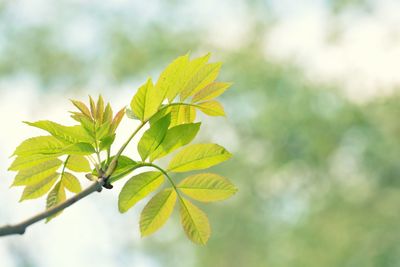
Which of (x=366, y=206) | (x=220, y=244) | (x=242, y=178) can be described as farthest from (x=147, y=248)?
(x=366, y=206)

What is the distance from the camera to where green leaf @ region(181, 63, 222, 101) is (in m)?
0.72

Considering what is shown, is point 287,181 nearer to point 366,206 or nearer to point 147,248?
point 366,206

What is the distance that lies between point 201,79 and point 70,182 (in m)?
0.19

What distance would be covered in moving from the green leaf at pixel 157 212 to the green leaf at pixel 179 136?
7 centimetres

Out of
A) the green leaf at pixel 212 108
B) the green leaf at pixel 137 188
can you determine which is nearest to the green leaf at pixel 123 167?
the green leaf at pixel 137 188

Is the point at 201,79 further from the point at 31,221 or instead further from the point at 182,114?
the point at 31,221

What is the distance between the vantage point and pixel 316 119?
12.8 meters

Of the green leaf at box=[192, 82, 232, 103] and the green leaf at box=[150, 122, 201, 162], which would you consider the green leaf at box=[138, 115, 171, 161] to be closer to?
the green leaf at box=[150, 122, 201, 162]

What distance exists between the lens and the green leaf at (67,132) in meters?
0.65

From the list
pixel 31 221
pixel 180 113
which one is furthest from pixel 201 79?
pixel 31 221

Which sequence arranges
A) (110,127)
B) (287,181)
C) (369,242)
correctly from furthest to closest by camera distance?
1. (287,181)
2. (369,242)
3. (110,127)

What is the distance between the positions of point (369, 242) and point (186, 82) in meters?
10.9

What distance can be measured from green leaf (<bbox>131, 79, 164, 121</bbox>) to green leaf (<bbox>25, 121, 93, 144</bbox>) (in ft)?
0.19

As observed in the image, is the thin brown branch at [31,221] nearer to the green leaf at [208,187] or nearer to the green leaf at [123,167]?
the green leaf at [123,167]
